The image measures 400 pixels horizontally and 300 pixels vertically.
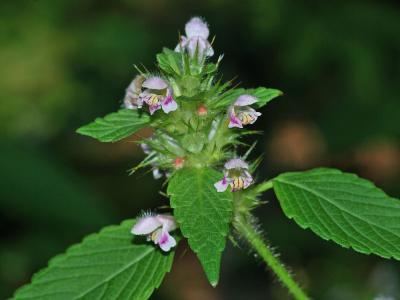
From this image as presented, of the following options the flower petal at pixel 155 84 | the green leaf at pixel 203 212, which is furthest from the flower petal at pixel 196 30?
the green leaf at pixel 203 212

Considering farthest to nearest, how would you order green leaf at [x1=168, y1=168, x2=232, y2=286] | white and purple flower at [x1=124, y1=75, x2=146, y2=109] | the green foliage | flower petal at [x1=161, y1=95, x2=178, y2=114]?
the green foliage → white and purple flower at [x1=124, y1=75, x2=146, y2=109] → flower petal at [x1=161, y1=95, x2=178, y2=114] → green leaf at [x1=168, y1=168, x2=232, y2=286]

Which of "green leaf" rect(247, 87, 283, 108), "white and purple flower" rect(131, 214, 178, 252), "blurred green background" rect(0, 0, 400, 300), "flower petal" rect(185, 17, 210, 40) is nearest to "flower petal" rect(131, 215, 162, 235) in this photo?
"white and purple flower" rect(131, 214, 178, 252)

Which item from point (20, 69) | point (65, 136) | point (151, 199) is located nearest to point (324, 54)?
point (151, 199)

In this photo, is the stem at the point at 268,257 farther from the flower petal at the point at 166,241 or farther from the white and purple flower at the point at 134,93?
the white and purple flower at the point at 134,93

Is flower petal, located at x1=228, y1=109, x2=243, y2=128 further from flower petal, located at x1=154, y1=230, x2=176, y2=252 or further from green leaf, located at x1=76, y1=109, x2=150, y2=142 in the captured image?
flower petal, located at x1=154, y1=230, x2=176, y2=252

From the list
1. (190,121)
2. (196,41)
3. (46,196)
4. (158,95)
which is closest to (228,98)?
(190,121)

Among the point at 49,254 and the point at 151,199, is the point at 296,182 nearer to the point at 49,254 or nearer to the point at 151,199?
the point at 49,254
